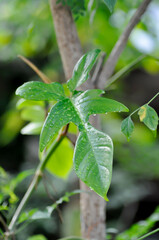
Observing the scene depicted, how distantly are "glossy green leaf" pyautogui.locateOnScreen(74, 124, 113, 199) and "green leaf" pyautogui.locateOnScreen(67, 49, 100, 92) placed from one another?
6cm

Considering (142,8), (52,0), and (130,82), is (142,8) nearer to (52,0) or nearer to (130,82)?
(52,0)

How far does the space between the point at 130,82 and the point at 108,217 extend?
0.96m

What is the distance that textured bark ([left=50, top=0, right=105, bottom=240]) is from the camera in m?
0.43

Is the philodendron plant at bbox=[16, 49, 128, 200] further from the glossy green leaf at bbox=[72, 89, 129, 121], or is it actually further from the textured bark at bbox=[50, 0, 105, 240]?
the textured bark at bbox=[50, 0, 105, 240]

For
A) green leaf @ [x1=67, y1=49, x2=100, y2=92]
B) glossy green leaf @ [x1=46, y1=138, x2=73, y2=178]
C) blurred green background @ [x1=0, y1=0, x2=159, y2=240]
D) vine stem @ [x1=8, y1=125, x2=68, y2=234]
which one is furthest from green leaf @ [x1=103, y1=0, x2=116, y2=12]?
blurred green background @ [x1=0, y1=0, x2=159, y2=240]

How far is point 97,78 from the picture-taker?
0.44 meters

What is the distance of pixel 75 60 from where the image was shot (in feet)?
1.42

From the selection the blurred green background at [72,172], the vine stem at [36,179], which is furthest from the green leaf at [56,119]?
the blurred green background at [72,172]

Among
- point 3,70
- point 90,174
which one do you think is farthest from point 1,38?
point 90,174

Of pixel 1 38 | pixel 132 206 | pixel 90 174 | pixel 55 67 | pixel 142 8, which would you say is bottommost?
pixel 132 206

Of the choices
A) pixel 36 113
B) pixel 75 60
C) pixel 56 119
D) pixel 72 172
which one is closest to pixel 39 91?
pixel 56 119

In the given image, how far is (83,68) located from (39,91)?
47 mm

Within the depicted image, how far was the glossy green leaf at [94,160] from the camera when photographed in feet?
0.72

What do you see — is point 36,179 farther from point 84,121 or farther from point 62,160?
point 84,121
